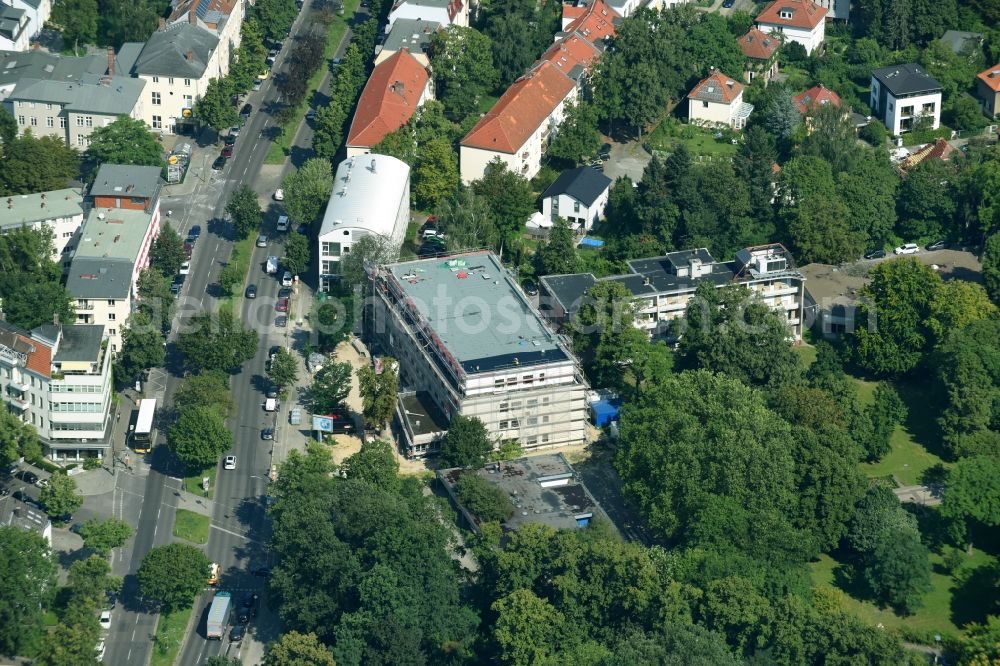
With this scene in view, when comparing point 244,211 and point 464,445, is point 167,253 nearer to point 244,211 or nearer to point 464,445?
point 244,211

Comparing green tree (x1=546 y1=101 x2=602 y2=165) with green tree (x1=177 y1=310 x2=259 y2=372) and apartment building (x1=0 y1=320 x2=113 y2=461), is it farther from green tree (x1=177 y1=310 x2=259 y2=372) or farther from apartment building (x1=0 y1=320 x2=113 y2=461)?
apartment building (x1=0 y1=320 x2=113 y2=461)

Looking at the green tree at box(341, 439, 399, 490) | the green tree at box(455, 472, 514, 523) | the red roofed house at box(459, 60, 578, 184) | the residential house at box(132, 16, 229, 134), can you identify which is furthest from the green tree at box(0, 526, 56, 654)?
the residential house at box(132, 16, 229, 134)

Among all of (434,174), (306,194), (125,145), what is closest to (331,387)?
(306,194)

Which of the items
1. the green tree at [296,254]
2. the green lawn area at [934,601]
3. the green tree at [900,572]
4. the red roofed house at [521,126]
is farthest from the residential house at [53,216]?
the green tree at [900,572]

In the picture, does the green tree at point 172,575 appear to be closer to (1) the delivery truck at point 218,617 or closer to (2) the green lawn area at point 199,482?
(1) the delivery truck at point 218,617

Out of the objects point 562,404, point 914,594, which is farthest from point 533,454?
point 914,594
